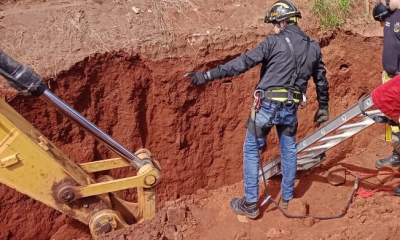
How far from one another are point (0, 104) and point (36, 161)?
1.83 ft

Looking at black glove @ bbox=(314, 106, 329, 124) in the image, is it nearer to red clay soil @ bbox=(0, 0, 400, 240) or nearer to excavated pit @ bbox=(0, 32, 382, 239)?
red clay soil @ bbox=(0, 0, 400, 240)

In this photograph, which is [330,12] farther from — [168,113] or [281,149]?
[168,113]

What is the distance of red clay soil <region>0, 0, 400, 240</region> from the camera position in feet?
20.1

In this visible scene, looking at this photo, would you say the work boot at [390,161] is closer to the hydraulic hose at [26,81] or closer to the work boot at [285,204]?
the work boot at [285,204]

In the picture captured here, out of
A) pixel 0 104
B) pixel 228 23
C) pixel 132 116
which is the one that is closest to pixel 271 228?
pixel 132 116

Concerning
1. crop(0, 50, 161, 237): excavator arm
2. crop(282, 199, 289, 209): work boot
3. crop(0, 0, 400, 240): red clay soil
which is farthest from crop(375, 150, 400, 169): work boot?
A: crop(0, 50, 161, 237): excavator arm

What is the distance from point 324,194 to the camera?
6777mm

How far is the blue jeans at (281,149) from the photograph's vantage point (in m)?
5.58

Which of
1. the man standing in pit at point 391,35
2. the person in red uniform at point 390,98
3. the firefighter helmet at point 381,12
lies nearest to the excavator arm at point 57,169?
the person in red uniform at point 390,98

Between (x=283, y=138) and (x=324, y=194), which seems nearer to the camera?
Answer: (x=283, y=138)

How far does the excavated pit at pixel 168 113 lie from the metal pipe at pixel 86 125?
1761 mm

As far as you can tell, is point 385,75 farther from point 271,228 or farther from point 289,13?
point 271,228

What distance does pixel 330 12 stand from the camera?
759cm

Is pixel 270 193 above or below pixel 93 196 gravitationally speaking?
below
